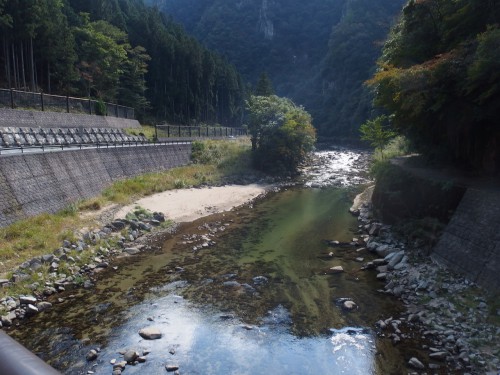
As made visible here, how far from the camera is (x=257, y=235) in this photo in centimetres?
2102

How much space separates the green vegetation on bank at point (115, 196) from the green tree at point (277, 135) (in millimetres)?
2260

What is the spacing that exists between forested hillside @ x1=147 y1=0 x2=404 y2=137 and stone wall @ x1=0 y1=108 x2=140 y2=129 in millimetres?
60294

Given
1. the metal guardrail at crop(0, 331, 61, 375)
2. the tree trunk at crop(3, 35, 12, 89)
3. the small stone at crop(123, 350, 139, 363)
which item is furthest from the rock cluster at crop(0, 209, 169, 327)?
the tree trunk at crop(3, 35, 12, 89)

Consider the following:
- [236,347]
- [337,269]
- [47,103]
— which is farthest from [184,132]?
[236,347]

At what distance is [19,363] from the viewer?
2.44m

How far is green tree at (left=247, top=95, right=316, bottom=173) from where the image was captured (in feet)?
139

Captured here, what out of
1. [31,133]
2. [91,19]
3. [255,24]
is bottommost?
[31,133]

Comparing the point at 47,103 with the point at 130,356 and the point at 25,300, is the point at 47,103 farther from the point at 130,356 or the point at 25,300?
the point at 130,356

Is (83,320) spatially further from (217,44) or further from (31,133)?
(217,44)

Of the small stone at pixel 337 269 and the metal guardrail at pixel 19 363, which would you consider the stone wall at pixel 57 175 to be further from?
the metal guardrail at pixel 19 363

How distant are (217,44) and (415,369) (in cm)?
14827

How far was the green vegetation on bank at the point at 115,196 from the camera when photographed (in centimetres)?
1483

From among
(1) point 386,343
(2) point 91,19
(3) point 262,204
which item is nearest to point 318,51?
(2) point 91,19

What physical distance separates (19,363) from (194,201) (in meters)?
25.6
